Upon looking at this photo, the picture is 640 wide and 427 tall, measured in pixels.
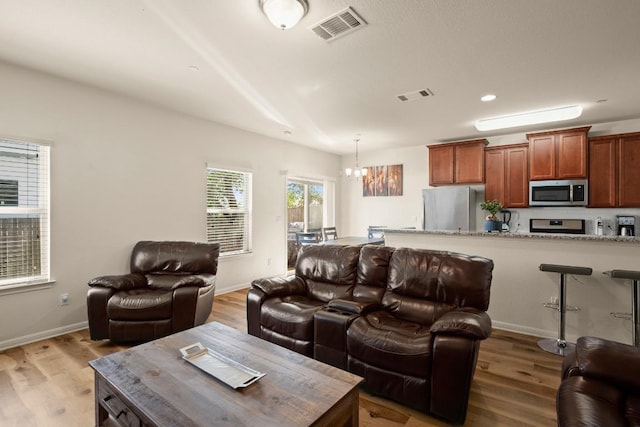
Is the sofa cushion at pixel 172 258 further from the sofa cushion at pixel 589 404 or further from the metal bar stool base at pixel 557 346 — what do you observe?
the metal bar stool base at pixel 557 346

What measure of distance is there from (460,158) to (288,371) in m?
5.24

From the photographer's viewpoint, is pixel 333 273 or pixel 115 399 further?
pixel 333 273

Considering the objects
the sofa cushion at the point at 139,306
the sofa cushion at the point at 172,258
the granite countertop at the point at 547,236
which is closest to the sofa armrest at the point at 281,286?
the sofa cushion at the point at 139,306

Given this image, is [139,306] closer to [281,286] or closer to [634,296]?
[281,286]

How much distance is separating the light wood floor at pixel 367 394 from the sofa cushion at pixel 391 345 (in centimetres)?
33

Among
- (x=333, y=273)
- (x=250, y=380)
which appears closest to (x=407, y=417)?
(x=250, y=380)

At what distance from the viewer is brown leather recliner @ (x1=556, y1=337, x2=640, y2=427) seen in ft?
4.15

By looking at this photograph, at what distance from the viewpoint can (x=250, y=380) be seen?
5.13ft

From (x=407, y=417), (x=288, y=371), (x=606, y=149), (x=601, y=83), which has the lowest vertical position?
(x=407, y=417)

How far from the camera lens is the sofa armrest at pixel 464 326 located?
1896 mm

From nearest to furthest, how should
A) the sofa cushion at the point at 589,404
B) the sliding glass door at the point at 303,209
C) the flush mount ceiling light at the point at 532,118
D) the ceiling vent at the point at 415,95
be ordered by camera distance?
the sofa cushion at the point at 589,404
the ceiling vent at the point at 415,95
the flush mount ceiling light at the point at 532,118
the sliding glass door at the point at 303,209

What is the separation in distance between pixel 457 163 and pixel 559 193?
1618 mm

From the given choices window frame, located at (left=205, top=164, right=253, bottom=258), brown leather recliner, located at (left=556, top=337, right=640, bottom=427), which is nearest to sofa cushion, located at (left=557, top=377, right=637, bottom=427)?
brown leather recliner, located at (left=556, top=337, right=640, bottom=427)

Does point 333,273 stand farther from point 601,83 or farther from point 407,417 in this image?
point 601,83
